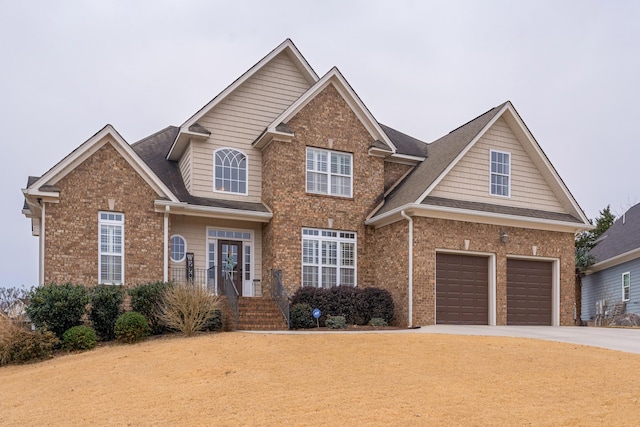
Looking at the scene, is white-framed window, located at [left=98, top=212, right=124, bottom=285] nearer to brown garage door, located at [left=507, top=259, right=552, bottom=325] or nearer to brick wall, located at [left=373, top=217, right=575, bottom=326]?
brick wall, located at [left=373, top=217, right=575, bottom=326]

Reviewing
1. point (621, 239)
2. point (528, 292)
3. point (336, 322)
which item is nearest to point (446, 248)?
point (528, 292)

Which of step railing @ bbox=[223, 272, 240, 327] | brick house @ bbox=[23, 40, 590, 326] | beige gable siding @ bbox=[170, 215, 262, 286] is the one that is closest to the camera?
step railing @ bbox=[223, 272, 240, 327]

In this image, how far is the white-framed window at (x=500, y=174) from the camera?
69.9ft

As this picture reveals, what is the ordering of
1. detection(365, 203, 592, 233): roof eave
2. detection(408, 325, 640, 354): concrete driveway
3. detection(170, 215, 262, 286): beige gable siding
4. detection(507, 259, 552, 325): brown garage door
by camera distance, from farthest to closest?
detection(507, 259, 552, 325): brown garage door, detection(170, 215, 262, 286): beige gable siding, detection(365, 203, 592, 233): roof eave, detection(408, 325, 640, 354): concrete driveway

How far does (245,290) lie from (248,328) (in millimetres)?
4121

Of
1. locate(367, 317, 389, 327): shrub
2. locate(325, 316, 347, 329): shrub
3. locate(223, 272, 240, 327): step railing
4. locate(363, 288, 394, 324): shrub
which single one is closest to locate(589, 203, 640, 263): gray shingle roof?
locate(363, 288, 394, 324): shrub

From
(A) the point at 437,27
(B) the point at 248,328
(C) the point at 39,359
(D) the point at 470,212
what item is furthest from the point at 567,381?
(A) the point at 437,27

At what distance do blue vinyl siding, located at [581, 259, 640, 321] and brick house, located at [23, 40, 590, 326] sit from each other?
742 centimetres

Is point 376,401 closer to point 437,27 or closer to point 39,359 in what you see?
point 39,359

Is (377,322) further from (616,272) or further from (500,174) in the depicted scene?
(616,272)

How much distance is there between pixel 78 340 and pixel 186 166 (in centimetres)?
765

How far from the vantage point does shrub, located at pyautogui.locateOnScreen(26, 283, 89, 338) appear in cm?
1538

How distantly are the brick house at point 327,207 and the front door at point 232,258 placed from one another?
0.05m

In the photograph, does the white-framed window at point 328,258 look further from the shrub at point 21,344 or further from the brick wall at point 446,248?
the shrub at point 21,344
